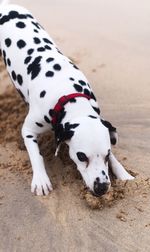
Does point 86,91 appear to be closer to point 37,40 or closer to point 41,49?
point 41,49

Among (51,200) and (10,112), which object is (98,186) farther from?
(10,112)

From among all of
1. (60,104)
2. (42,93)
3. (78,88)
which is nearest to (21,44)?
(42,93)

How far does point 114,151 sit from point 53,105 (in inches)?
31.6

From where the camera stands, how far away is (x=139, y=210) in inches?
181

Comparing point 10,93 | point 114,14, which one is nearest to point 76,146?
point 10,93

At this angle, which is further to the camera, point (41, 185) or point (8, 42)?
point (8, 42)

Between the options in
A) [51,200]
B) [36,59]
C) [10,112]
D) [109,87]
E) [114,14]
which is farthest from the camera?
[114,14]

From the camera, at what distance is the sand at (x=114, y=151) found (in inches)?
173

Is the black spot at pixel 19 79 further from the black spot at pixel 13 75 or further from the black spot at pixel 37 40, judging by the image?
the black spot at pixel 37 40

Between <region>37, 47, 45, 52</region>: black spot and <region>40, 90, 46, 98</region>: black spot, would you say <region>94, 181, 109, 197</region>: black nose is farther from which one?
<region>37, 47, 45, 52</region>: black spot

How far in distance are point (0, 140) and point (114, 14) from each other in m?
3.02

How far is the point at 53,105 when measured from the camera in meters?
4.93

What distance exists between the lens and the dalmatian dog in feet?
14.7

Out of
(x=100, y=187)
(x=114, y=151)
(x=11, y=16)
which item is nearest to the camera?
(x=100, y=187)
